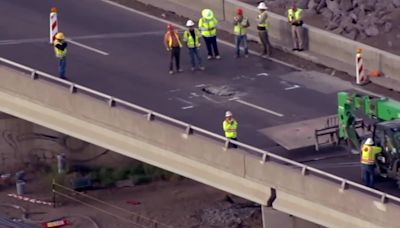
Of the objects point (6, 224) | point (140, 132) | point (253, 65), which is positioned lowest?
point (6, 224)

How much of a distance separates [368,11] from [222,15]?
501 cm

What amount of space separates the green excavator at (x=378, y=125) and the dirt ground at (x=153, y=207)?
7.37 meters

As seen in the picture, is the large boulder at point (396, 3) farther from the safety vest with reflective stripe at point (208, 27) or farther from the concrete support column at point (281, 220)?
the concrete support column at point (281, 220)

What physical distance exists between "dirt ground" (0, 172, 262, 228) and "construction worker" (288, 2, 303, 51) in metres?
5.30

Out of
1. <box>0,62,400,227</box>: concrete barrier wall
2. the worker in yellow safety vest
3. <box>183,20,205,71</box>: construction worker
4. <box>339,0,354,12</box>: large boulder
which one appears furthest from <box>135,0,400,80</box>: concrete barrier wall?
<box>0,62,400,227</box>: concrete barrier wall

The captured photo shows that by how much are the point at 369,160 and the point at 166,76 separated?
34.5 feet

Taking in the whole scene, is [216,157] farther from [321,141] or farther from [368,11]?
[368,11]

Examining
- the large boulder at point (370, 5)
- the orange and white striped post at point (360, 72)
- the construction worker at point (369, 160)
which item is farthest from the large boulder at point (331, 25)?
the construction worker at point (369, 160)

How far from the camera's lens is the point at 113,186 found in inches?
1880

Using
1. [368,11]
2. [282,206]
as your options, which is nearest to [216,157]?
[282,206]

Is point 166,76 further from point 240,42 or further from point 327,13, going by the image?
point 327,13

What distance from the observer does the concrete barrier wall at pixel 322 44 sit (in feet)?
144

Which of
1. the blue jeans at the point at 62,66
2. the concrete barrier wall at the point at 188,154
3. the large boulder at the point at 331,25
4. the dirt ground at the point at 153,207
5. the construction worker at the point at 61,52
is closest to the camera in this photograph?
the concrete barrier wall at the point at 188,154

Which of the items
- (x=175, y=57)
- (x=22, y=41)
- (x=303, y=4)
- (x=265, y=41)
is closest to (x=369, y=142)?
(x=175, y=57)
